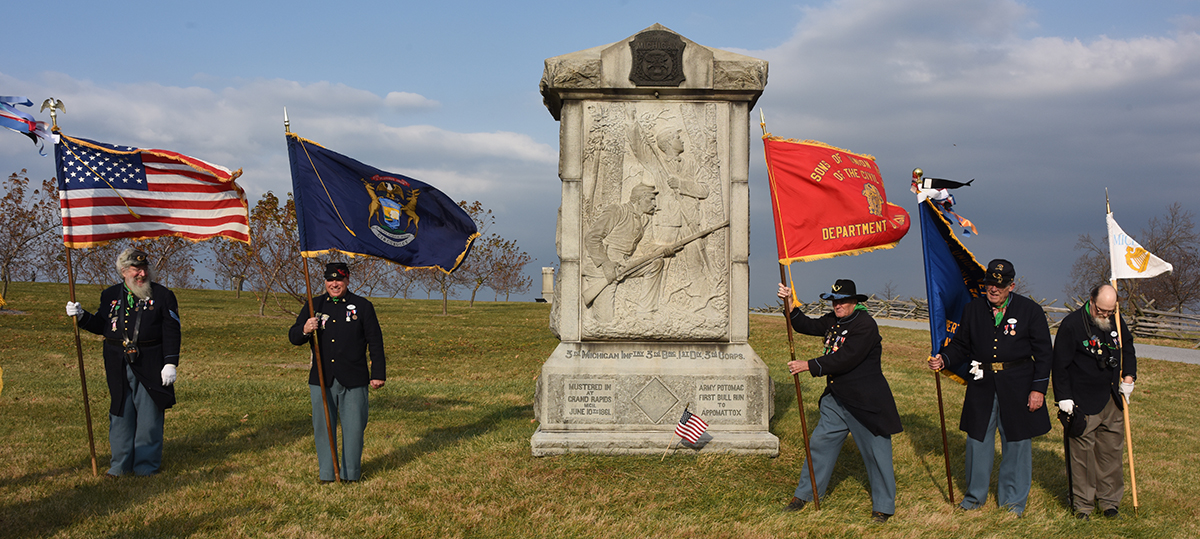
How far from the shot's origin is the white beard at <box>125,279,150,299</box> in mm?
7074

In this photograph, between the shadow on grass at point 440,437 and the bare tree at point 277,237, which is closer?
the shadow on grass at point 440,437

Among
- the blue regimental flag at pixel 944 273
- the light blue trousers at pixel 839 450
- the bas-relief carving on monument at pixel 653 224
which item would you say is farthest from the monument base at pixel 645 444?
the blue regimental flag at pixel 944 273

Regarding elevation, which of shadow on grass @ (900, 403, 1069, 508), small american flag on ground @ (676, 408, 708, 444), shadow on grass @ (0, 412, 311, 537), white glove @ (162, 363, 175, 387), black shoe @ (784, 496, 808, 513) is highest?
white glove @ (162, 363, 175, 387)

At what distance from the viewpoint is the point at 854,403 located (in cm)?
605

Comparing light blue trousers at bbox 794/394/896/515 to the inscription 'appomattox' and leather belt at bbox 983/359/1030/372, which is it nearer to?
leather belt at bbox 983/359/1030/372

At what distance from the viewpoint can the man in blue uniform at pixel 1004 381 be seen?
6238 mm

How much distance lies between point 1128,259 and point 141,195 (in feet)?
31.1

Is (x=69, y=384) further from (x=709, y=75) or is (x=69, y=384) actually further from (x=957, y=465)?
(x=957, y=465)

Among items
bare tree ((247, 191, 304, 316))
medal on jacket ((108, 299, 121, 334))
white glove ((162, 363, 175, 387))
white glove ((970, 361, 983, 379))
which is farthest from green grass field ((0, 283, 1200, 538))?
bare tree ((247, 191, 304, 316))

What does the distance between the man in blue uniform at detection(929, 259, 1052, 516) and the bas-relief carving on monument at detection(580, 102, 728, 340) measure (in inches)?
98.8

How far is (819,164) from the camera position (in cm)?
700

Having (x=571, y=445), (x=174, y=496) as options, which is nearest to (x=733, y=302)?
(x=571, y=445)

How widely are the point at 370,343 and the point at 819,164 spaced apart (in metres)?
4.57

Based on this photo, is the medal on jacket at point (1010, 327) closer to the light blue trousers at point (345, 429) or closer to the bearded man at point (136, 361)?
the light blue trousers at point (345, 429)
